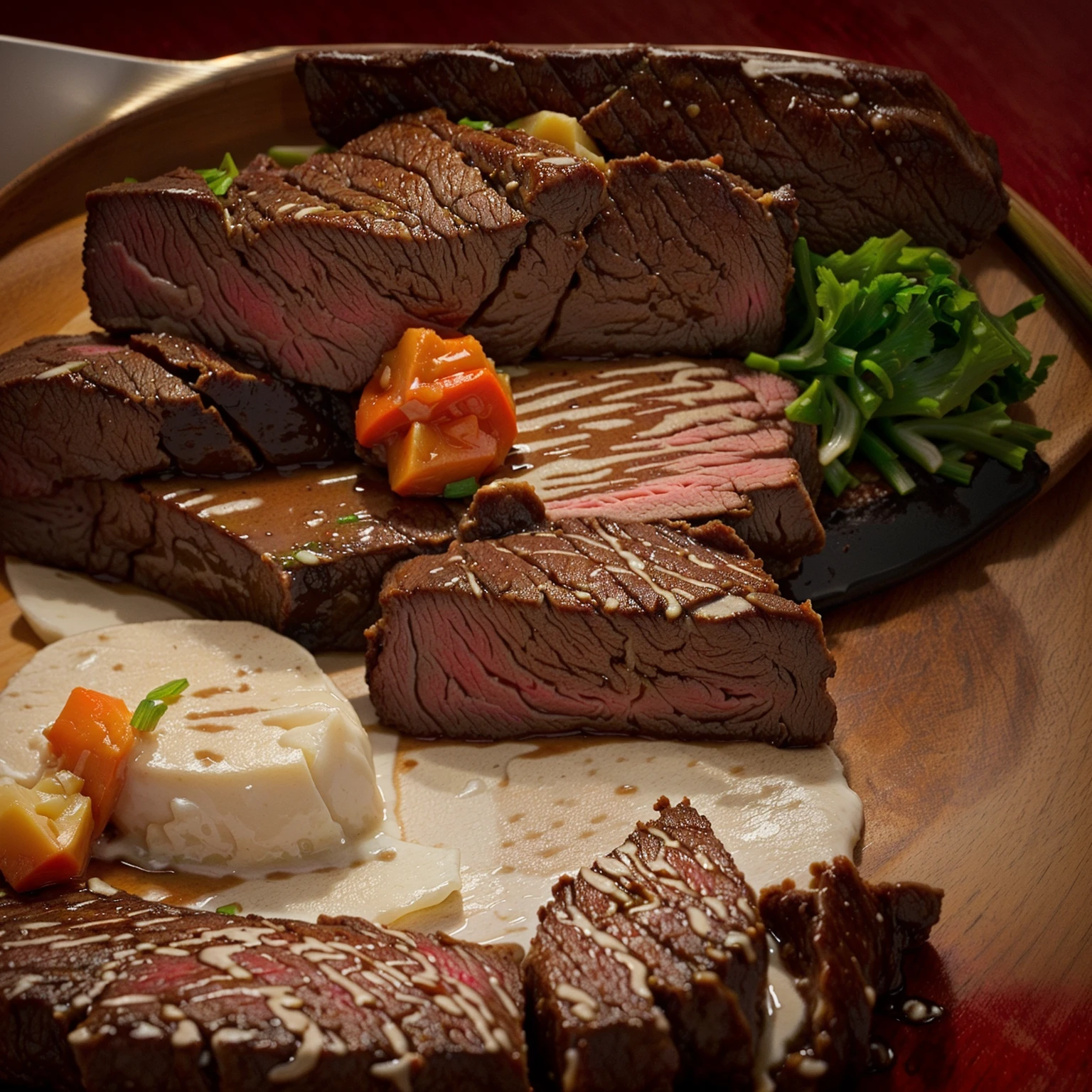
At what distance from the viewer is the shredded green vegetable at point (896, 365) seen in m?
4.51

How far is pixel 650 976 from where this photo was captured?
8.95 feet

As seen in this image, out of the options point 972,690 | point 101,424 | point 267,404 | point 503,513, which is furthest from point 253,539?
point 972,690

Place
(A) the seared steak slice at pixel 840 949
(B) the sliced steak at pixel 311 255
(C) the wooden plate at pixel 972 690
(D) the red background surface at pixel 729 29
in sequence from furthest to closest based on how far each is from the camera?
(D) the red background surface at pixel 729 29, (B) the sliced steak at pixel 311 255, (C) the wooden plate at pixel 972 690, (A) the seared steak slice at pixel 840 949

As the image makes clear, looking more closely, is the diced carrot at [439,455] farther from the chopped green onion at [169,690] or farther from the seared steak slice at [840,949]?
the seared steak slice at [840,949]

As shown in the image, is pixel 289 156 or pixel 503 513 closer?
pixel 503 513

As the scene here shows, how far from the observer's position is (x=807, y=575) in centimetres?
431

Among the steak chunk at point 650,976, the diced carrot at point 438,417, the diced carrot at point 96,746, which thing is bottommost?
the diced carrot at point 96,746

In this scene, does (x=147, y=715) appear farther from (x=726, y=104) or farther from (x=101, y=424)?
(x=726, y=104)

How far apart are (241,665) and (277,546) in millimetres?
412

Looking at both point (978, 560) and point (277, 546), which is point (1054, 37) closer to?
point (978, 560)

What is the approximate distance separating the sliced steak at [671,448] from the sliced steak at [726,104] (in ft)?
2.80

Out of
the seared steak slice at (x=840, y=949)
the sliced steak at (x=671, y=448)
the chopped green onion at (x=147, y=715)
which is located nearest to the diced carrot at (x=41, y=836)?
the chopped green onion at (x=147, y=715)

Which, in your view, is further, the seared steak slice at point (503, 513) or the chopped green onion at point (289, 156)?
the chopped green onion at point (289, 156)

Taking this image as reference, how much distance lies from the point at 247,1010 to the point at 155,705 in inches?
47.8
